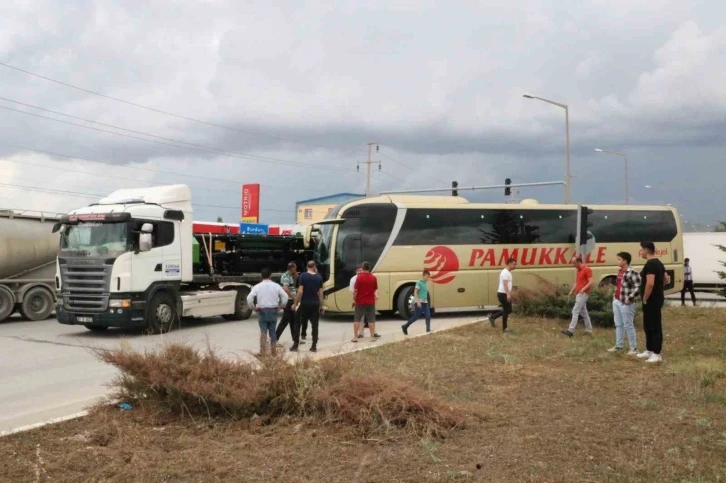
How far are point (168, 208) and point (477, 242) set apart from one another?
916 cm

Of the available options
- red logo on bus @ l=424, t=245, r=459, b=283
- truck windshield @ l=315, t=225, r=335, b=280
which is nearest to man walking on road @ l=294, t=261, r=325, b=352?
truck windshield @ l=315, t=225, r=335, b=280

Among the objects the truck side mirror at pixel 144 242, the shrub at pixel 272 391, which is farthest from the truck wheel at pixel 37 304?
the shrub at pixel 272 391

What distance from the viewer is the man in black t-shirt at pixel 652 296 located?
10422mm

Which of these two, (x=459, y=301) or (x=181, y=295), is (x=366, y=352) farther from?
(x=459, y=301)

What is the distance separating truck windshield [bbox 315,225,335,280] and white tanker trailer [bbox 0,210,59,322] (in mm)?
8059

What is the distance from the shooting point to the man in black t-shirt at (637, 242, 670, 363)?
410 inches

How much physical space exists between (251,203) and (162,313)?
37780 millimetres

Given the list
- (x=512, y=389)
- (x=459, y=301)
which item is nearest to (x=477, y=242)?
(x=459, y=301)

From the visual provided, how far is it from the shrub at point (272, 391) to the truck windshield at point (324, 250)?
11696 millimetres

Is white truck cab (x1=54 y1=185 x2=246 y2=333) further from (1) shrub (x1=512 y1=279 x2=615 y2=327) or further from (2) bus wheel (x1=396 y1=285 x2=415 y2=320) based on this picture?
(1) shrub (x1=512 y1=279 x2=615 y2=327)

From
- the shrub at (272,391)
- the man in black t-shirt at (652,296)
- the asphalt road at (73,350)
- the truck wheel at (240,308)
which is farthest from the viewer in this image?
the truck wheel at (240,308)

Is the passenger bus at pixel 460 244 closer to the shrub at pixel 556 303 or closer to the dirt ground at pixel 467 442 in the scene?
the shrub at pixel 556 303

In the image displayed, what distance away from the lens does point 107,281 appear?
1552 centimetres

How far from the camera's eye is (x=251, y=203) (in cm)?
5391
